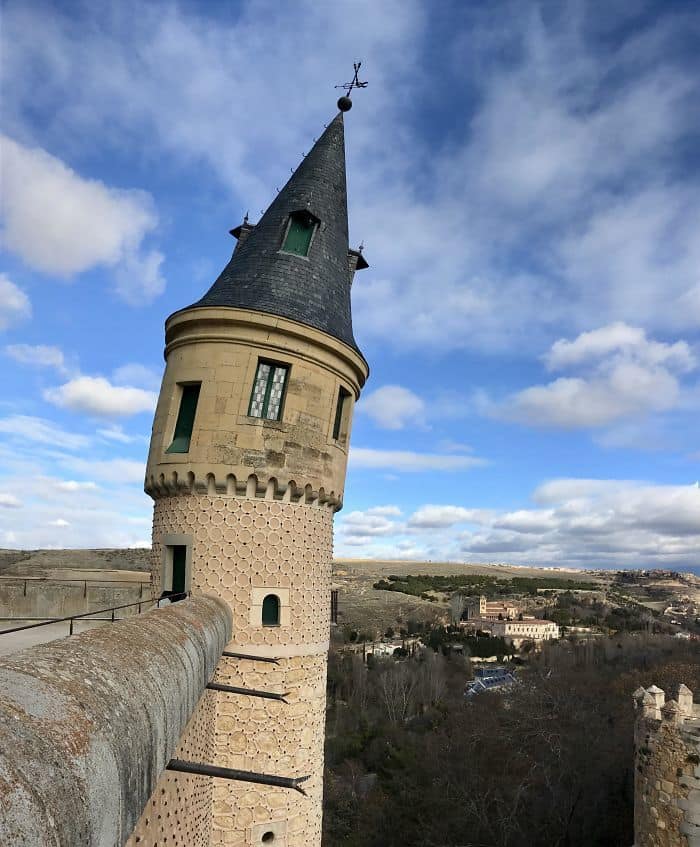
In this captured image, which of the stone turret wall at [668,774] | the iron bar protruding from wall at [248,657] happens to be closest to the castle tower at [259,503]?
the iron bar protruding from wall at [248,657]

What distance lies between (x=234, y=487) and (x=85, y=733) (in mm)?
6728

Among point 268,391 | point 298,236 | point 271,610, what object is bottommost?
point 271,610

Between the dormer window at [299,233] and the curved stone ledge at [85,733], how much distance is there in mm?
8217

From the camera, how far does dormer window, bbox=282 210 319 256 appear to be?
10922 millimetres

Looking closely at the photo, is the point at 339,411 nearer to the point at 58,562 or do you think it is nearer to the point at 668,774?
the point at 668,774

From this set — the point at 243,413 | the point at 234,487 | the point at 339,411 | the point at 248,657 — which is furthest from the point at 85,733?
the point at 339,411

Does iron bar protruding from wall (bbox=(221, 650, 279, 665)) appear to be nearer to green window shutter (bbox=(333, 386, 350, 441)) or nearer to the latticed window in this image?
the latticed window

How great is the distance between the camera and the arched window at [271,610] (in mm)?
9008

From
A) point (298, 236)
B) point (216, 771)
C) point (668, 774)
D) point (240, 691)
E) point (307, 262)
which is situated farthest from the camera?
point (668, 774)

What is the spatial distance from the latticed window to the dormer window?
253cm

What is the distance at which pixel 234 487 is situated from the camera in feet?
29.1

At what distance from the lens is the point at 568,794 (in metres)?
24.3

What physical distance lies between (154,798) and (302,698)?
4.70 metres

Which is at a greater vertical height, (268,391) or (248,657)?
(268,391)
